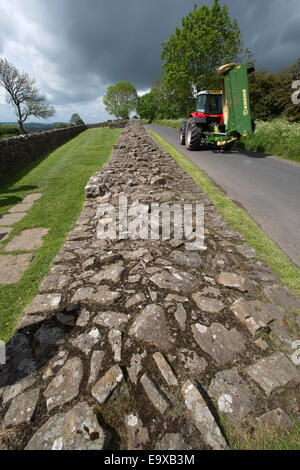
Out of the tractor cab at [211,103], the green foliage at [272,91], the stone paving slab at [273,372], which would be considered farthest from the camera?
the green foliage at [272,91]

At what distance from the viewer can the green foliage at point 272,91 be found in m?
16.0

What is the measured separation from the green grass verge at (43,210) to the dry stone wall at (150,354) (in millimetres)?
246

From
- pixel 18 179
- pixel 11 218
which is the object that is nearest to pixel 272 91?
pixel 18 179

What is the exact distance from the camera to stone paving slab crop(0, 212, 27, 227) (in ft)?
14.3

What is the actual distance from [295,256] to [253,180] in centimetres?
403

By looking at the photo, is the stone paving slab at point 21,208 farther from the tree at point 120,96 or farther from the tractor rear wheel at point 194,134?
the tree at point 120,96

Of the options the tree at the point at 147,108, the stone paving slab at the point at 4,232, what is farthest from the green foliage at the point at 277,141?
the tree at the point at 147,108

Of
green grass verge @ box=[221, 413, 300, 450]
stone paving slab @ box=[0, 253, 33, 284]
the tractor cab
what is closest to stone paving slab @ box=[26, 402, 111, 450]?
green grass verge @ box=[221, 413, 300, 450]

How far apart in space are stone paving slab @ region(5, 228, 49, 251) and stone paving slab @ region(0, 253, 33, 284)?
0.24m

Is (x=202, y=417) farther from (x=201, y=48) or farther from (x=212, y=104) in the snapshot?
(x=201, y=48)

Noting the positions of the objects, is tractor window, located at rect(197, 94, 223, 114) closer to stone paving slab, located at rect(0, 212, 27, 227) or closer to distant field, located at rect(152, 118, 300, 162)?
distant field, located at rect(152, 118, 300, 162)

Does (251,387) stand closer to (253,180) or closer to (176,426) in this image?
(176,426)

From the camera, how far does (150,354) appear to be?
5.43 ft

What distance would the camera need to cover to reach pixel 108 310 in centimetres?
204
